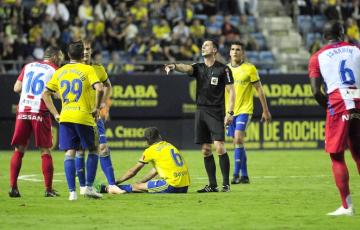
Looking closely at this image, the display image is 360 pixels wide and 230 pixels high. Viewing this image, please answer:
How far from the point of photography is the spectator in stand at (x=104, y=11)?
2972cm

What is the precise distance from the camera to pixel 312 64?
39.2ft

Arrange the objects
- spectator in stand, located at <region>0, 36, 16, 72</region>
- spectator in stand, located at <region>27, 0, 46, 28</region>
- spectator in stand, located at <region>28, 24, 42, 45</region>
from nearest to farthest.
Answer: spectator in stand, located at <region>0, 36, 16, 72</region>
spectator in stand, located at <region>28, 24, 42, 45</region>
spectator in stand, located at <region>27, 0, 46, 28</region>

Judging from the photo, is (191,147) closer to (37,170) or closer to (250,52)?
(250,52)

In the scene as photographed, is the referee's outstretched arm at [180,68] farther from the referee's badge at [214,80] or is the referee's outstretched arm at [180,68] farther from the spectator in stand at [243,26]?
the spectator in stand at [243,26]

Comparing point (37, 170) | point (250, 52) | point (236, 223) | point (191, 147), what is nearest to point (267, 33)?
point (250, 52)

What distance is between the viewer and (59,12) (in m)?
29.1

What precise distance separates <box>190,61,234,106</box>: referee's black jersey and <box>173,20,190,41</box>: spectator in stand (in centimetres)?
1348

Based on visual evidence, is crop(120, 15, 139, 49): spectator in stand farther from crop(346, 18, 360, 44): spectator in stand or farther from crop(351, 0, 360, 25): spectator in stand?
crop(351, 0, 360, 25): spectator in stand

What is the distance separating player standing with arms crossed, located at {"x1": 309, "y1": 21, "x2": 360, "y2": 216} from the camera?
38.8 ft

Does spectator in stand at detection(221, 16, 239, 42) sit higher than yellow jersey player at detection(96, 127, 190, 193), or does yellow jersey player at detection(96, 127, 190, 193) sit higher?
spectator in stand at detection(221, 16, 239, 42)

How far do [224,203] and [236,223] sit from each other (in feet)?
7.61

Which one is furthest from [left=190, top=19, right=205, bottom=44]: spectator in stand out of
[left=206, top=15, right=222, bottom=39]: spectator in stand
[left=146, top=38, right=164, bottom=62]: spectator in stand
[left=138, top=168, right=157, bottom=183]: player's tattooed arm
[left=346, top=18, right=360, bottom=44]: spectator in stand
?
[left=138, top=168, right=157, bottom=183]: player's tattooed arm

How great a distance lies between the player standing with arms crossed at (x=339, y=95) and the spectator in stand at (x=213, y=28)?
60.0 feet

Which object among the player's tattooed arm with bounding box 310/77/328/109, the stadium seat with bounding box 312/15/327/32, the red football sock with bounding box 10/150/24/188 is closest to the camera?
the player's tattooed arm with bounding box 310/77/328/109
